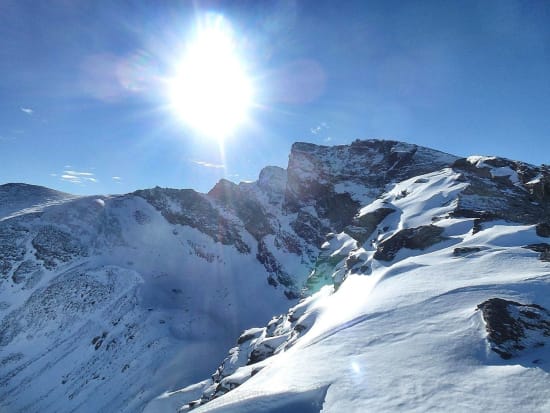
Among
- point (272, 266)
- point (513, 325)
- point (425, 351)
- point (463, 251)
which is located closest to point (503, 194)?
point (463, 251)

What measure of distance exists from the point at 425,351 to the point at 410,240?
1643cm

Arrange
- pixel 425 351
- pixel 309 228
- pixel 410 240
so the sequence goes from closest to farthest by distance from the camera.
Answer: pixel 425 351 < pixel 410 240 < pixel 309 228

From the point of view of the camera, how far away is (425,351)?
1293 centimetres

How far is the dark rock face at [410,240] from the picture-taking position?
27.7 m

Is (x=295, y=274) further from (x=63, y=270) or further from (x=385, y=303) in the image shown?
(x=385, y=303)

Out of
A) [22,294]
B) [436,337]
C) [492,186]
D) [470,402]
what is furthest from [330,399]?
[22,294]

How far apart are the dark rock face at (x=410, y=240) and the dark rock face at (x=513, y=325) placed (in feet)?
44.0

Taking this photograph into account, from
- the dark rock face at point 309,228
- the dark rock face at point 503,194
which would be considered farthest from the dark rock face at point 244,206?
the dark rock face at point 503,194

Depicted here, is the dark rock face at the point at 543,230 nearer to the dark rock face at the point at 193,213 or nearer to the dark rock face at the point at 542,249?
the dark rock face at the point at 542,249

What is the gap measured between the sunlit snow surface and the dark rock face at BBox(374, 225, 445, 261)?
2.88 metres

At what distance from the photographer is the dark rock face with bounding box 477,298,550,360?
12461 mm

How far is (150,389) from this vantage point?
53969 millimetres

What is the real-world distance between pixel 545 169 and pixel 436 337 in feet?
115

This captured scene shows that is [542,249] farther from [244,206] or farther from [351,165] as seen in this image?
[244,206]
